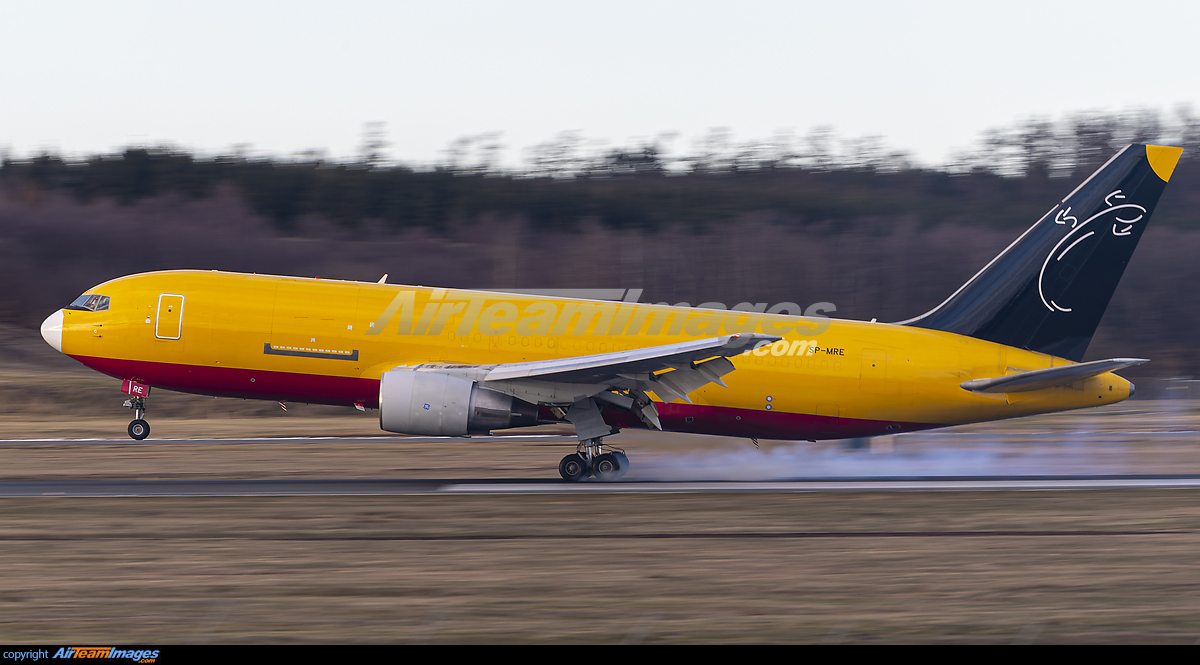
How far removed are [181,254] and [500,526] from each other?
4902cm

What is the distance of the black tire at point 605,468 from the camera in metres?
21.1

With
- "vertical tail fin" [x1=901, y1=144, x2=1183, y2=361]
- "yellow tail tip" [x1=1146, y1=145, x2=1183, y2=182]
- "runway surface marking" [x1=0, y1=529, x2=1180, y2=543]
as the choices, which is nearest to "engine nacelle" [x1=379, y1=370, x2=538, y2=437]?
"runway surface marking" [x1=0, y1=529, x2=1180, y2=543]

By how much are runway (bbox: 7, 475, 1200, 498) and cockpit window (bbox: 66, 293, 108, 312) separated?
3.74m

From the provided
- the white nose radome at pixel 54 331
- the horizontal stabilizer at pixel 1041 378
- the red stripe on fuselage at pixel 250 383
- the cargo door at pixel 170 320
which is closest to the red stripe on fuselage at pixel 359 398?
the red stripe on fuselage at pixel 250 383

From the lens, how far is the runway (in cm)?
1883

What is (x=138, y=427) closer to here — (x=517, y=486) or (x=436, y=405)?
(x=436, y=405)

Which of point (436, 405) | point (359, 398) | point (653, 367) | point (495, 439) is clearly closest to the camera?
point (436, 405)

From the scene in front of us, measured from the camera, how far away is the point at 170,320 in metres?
21.2

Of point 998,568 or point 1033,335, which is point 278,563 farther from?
point 1033,335

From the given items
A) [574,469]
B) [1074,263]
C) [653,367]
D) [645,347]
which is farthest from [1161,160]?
[574,469]

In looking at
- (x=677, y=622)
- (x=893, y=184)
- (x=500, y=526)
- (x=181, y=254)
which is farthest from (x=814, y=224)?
(x=677, y=622)

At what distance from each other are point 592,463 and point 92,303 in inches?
437

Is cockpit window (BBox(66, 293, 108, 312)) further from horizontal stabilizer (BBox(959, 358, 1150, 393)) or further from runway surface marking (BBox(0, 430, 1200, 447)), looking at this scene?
horizontal stabilizer (BBox(959, 358, 1150, 393))

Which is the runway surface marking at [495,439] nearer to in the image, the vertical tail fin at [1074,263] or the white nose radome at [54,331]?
the vertical tail fin at [1074,263]
